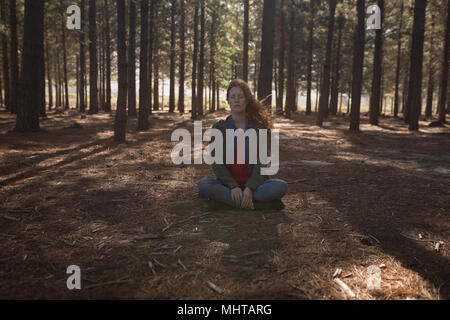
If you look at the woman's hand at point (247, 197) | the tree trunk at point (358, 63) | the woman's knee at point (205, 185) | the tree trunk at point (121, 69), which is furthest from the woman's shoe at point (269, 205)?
the tree trunk at point (358, 63)

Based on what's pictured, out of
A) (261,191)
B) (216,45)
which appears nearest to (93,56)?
(216,45)

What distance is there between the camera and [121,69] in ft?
34.7

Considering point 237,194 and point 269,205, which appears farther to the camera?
point 269,205

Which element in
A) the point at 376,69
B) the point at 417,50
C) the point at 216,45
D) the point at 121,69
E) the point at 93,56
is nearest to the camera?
the point at 121,69

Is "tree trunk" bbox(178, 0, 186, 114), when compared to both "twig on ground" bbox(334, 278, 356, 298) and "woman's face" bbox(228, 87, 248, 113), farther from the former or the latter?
"twig on ground" bbox(334, 278, 356, 298)

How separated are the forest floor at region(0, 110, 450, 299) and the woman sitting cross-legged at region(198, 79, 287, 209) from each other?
19 cm

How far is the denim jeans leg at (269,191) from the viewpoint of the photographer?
14.7 feet

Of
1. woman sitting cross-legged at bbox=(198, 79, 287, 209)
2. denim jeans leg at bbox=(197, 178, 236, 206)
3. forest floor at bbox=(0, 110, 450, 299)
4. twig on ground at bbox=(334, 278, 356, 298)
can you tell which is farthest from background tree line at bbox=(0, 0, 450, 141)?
twig on ground at bbox=(334, 278, 356, 298)

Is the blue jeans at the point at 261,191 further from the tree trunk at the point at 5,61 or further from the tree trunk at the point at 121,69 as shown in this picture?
the tree trunk at the point at 5,61

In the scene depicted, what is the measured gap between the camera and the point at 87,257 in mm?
3041

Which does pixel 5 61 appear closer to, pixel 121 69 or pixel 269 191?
pixel 121 69

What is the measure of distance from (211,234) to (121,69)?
8683 mm

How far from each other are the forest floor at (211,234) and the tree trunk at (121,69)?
3862 mm

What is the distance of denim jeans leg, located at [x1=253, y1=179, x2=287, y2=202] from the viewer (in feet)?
14.7
